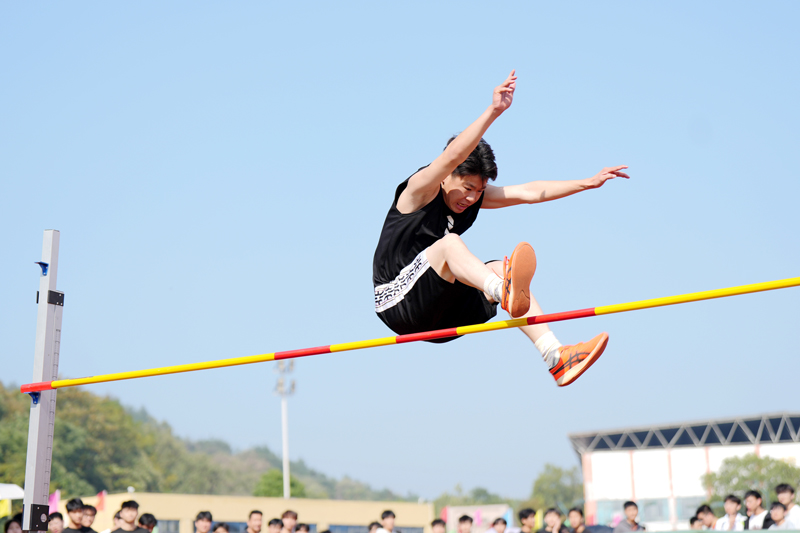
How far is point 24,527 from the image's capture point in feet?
16.1

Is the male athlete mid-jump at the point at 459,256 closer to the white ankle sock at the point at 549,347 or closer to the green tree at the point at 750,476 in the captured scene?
the white ankle sock at the point at 549,347

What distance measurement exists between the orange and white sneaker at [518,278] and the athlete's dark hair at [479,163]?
0.66 m

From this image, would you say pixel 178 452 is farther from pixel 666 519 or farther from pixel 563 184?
pixel 563 184

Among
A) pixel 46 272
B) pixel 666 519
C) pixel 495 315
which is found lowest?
pixel 666 519

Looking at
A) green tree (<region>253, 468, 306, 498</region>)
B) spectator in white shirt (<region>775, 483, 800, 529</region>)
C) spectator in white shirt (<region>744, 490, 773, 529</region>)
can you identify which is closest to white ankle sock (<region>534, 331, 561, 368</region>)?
spectator in white shirt (<region>775, 483, 800, 529</region>)

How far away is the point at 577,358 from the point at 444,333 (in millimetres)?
652

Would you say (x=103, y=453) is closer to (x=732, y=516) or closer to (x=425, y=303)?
(x=732, y=516)

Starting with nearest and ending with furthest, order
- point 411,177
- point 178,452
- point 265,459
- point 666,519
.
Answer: point 411,177 < point 666,519 < point 178,452 < point 265,459

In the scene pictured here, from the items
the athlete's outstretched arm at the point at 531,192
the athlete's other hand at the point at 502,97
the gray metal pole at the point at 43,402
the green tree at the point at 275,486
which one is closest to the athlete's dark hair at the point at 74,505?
the gray metal pole at the point at 43,402

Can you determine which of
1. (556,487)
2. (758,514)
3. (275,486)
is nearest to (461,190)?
(758,514)

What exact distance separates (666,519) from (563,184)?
40.4m

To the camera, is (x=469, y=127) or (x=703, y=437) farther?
(x=703, y=437)

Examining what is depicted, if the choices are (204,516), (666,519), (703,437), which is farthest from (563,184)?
(703,437)

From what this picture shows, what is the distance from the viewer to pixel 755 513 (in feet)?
26.2
